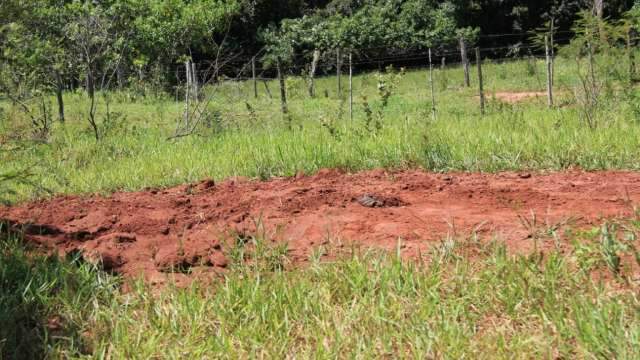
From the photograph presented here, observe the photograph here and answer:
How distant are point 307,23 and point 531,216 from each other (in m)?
30.2

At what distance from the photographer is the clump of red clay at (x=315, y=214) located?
3.35m

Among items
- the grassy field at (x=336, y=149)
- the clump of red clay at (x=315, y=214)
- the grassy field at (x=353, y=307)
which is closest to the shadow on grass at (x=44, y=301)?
the grassy field at (x=353, y=307)

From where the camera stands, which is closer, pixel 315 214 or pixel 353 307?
pixel 353 307

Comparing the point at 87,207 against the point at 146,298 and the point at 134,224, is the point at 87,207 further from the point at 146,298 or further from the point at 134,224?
the point at 146,298

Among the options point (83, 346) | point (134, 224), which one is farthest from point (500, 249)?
point (134, 224)

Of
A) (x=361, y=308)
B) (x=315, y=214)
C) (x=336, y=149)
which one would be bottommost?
(x=361, y=308)

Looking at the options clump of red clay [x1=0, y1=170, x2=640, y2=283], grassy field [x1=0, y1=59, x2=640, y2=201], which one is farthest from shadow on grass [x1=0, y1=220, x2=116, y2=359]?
grassy field [x1=0, y1=59, x2=640, y2=201]

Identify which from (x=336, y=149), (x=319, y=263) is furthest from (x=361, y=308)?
(x=336, y=149)

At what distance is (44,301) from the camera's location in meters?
2.84

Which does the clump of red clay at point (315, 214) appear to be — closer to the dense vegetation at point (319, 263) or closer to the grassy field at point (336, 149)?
the dense vegetation at point (319, 263)

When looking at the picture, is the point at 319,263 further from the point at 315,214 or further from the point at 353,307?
the point at 315,214

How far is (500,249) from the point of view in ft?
9.69

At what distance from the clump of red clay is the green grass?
26 centimetres

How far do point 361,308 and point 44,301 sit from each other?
140 cm
